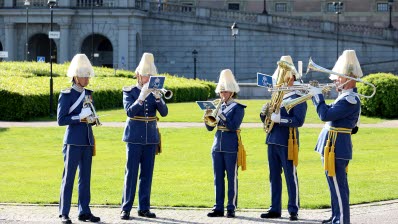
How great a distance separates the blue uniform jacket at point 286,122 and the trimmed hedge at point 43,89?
23301 millimetres

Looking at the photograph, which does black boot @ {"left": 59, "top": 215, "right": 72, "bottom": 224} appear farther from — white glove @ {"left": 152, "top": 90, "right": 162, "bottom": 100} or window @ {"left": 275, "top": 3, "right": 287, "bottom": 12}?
window @ {"left": 275, "top": 3, "right": 287, "bottom": 12}

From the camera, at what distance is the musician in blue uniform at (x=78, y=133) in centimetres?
1708

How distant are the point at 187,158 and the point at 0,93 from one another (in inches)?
607

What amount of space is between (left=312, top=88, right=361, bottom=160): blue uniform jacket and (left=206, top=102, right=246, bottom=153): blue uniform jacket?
75.2 inches

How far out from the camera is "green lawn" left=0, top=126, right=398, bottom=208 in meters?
19.6

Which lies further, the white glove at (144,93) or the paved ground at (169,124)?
the paved ground at (169,124)

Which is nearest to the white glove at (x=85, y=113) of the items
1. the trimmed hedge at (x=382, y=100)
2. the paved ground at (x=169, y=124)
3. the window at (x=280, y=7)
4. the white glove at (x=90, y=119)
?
the white glove at (x=90, y=119)

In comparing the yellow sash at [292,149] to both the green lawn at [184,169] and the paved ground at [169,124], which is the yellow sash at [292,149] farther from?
the paved ground at [169,124]

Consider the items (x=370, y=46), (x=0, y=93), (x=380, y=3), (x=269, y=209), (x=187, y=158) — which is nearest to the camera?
(x=269, y=209)

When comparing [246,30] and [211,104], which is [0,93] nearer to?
[211,104]

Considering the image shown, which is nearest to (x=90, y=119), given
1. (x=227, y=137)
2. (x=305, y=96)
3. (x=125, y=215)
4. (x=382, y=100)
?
(x=125, y=215)

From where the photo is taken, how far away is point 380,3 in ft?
284

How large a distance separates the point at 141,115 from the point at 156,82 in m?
0.82

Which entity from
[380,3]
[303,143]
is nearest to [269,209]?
[303,143]
